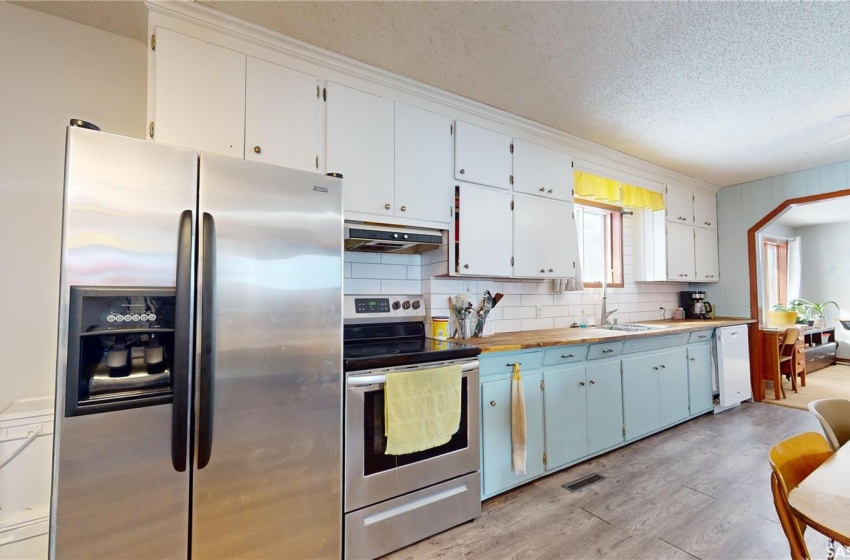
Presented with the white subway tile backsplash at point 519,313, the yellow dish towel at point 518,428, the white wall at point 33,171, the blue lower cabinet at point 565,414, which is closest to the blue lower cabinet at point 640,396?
the blue lower cabinet at point 565,414

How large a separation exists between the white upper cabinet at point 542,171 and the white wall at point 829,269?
6.89 m

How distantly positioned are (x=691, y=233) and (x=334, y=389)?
4.57 metres

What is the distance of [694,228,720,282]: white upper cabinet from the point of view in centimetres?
434

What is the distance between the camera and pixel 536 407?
7.73 feet

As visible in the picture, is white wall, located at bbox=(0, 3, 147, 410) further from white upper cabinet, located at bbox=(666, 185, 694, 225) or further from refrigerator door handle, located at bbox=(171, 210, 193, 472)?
white upper cabinet, located at bbox=(666, 185, 694, 225)

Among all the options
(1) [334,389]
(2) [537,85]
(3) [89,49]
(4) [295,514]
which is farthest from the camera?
(2) [537,85]

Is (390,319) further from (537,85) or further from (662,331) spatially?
(662,331)

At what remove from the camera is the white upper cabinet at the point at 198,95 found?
64.4 inches

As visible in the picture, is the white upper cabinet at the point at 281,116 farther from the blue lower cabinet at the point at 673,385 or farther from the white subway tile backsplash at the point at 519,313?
the blue lower cabinet at the point at 673,385

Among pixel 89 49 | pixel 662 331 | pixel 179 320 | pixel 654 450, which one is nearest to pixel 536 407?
pixel 654 450

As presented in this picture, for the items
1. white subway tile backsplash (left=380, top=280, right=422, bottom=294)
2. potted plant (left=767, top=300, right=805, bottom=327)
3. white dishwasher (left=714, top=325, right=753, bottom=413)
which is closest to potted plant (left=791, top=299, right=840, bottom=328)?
potted plant (left=767, top=300, right=805, bottom=327)

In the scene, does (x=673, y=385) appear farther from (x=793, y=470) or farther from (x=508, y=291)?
(x=793, y=470)

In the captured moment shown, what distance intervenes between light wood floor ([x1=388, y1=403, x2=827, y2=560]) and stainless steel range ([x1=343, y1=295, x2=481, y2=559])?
12 centimetres

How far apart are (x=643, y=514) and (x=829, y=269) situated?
765 centimetres
